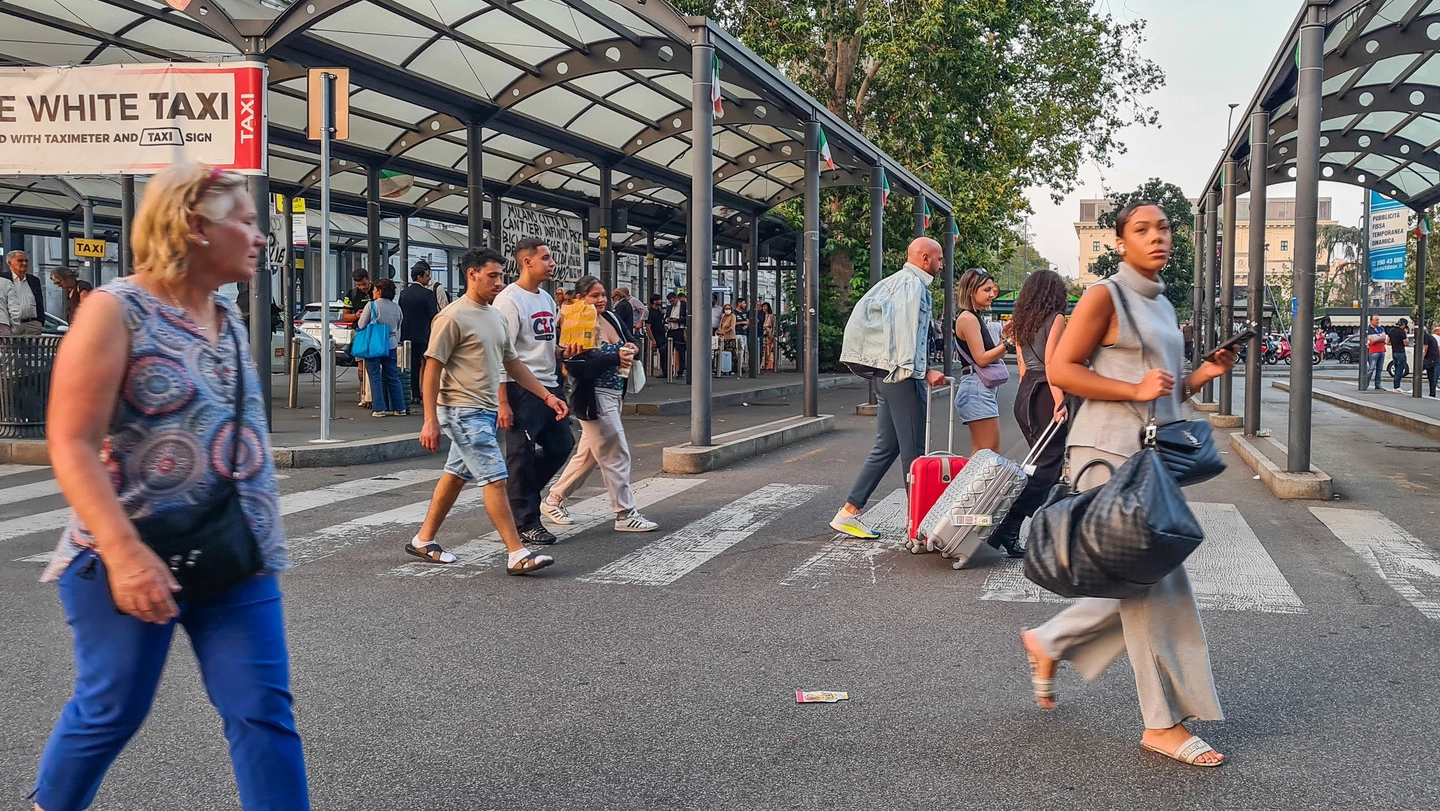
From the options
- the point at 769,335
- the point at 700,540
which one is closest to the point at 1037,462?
the point at 700,540

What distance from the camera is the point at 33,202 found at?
24734 millimetres

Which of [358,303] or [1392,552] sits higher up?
[358,303]

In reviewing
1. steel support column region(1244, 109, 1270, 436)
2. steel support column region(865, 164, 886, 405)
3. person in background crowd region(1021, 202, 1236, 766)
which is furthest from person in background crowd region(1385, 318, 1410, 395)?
person in background crowd region(1021, 202, 1236, 766)

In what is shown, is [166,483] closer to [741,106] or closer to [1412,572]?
[1412,572]

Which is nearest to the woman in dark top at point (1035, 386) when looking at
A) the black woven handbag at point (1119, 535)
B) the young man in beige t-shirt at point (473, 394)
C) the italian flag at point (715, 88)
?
the young man in beige t-shirt at point (473, 394)

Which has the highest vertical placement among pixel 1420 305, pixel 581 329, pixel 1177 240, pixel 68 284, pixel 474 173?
pixel 1177 240

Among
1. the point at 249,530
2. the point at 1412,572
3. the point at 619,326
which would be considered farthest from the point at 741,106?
the point at 249,530

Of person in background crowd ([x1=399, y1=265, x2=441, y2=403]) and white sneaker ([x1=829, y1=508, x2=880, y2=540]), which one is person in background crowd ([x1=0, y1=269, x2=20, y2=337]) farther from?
white sneaker ([x1=829, y1=508, x2=880, y2=540])

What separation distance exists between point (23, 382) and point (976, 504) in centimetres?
952

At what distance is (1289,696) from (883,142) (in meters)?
24.7

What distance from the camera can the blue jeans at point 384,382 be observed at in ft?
51.7

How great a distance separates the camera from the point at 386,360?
1581cm

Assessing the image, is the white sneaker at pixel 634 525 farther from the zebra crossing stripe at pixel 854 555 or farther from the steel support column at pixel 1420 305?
the steel support column at pixel 1420 305

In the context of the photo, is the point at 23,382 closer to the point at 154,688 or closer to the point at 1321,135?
the point at 154,688
